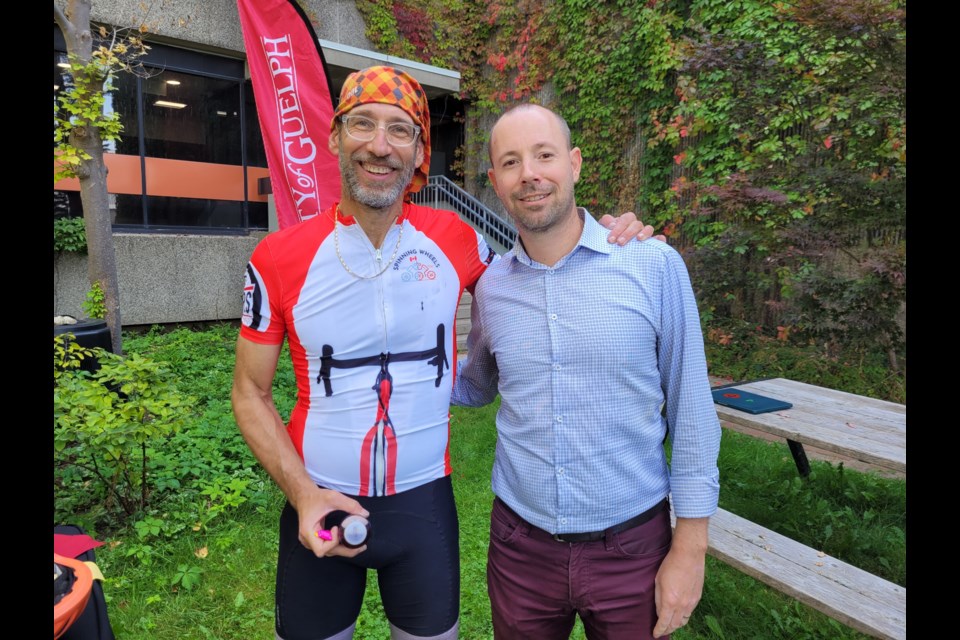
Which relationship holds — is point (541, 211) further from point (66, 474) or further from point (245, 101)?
point (245, 101)

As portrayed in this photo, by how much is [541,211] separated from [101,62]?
18.1ft

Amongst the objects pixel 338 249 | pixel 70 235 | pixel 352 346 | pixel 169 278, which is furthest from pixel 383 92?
pixel 169 278

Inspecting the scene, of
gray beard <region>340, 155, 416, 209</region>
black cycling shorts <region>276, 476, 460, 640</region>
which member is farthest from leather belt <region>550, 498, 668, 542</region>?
gray beard <region>340, 155, 416, 209</region>

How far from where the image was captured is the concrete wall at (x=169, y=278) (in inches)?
335

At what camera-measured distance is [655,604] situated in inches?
64.2

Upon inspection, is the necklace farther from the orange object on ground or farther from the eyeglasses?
the orange object on ground

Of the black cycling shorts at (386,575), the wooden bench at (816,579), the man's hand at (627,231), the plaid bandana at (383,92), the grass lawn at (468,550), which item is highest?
the plaid bandana at (383,92)

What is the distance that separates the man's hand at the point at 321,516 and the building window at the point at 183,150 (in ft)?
29.8

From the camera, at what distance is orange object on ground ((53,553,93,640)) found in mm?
1207

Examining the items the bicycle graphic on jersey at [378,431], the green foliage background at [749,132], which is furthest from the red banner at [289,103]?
the green foliage background at [749,132]

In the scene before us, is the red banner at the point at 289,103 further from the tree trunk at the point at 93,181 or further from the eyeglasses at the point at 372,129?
the eyeglasses at the point at 372,129

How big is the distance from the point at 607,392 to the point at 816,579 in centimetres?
152

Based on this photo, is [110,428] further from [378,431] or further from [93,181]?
[93,181]

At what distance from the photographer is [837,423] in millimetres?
3230
